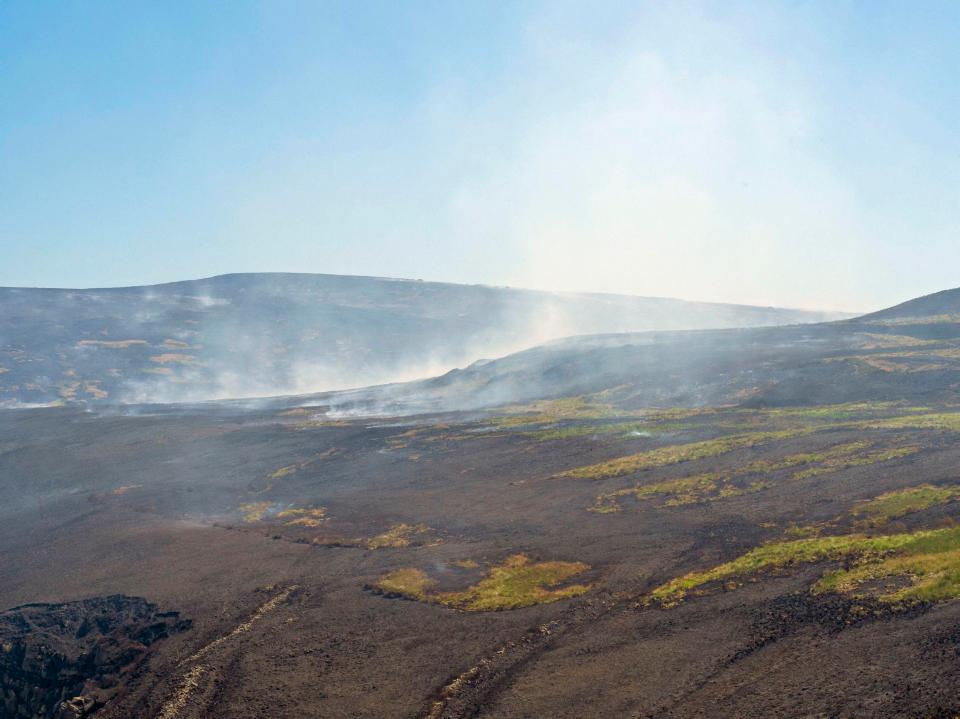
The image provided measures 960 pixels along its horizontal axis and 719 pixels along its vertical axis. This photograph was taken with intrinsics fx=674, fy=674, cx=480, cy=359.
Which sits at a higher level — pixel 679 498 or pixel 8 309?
pixel 8 309

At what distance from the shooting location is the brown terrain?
18.5 meters

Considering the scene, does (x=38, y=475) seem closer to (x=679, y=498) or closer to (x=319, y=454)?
(x=319, y=454)

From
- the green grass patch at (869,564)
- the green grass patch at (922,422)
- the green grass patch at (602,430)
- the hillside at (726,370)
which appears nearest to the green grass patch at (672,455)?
the green grass patch at (922,422)

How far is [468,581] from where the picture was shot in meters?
28.0

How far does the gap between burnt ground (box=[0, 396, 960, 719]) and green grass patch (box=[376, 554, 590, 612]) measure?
66cm

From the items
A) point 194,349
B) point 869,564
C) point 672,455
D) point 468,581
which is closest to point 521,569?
point 468,581

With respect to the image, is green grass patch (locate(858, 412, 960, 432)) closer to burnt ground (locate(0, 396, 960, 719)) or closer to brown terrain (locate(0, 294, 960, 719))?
brown terrain (locate(0, 294, 960, 719))

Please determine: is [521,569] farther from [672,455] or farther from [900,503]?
[672,455]

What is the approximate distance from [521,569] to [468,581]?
2404 mm

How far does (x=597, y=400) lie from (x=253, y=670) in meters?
61.0

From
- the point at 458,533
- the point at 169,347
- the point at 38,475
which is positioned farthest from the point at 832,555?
the point at 169,347

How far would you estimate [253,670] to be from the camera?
861 inches

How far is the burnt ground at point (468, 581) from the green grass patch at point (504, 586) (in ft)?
2.15

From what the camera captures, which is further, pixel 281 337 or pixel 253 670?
pixel 281 337
